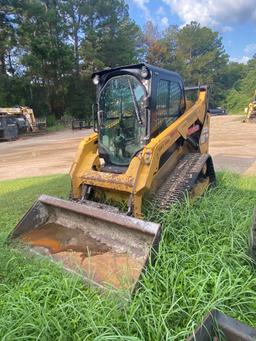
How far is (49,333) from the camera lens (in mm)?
2086

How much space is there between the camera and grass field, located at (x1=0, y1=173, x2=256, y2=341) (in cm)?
209

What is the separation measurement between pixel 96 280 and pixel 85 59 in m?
28.5

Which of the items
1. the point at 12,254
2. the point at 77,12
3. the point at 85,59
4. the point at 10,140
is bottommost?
the point at 10,140

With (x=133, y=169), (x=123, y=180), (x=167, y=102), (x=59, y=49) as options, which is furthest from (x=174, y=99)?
(x=59, y=49)

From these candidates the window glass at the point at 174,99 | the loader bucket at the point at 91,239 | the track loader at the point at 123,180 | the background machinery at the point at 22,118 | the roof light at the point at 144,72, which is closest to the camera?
the loader bucket at the point at 91,239

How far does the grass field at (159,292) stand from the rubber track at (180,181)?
191 millimetres

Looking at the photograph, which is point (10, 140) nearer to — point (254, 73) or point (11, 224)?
point (11, 224)

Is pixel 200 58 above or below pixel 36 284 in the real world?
above

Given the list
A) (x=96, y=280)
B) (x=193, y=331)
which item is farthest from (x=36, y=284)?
(x=193, y=331)

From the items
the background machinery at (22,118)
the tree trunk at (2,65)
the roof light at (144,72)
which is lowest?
the background machinery at (22,118)

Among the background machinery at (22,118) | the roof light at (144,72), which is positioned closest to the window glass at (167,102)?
the roof light at (144,72)

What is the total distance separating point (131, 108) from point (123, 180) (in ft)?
3.33

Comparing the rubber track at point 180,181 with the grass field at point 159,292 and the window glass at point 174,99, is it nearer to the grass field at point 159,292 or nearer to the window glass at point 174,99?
the grass field at point 159,292

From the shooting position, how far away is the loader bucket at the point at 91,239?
2730 millimetres
